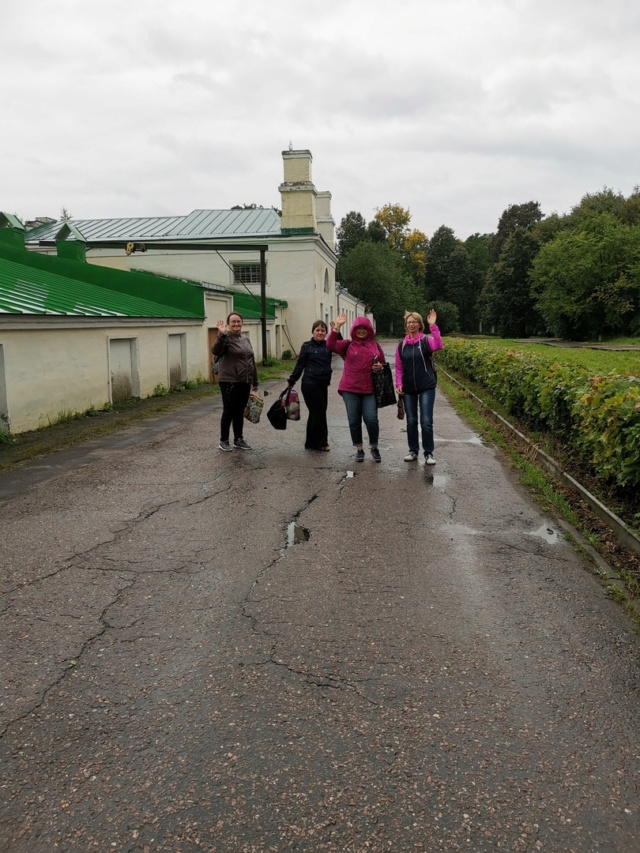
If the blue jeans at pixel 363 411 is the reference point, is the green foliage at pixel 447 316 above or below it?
above

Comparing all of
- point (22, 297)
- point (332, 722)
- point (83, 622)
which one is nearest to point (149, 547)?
point (83, 622)

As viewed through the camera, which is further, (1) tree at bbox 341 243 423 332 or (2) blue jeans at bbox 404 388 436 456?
(1) tree at bbox 341 243 423 332

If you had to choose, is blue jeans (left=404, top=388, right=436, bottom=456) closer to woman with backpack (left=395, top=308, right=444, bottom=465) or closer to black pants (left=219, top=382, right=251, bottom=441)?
woman with backpack (left=395, top=308, right=444, bottom=465)

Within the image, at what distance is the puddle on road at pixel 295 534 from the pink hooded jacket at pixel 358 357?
291 centimetres

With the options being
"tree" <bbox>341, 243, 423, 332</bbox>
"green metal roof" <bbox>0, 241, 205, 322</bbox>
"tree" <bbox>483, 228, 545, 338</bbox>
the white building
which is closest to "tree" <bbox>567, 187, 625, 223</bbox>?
"tree" <bbox>483, 228, 545, 338</bbox>

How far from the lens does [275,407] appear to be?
30.0 ft

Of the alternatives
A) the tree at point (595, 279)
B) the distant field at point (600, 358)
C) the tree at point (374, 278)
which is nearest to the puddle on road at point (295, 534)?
the distant field at point (600, 358)

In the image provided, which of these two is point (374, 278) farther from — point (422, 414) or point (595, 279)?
point (422, 414)

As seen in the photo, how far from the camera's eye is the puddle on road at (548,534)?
564 cm

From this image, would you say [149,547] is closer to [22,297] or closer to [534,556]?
[534,556]

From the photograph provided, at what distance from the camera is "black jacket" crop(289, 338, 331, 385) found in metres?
8.80

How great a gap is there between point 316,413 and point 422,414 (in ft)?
5.44

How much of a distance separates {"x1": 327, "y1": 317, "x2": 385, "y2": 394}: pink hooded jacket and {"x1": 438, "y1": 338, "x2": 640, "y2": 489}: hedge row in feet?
8.29

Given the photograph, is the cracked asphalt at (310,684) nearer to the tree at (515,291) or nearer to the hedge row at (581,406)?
the hedge row at (581,406)
